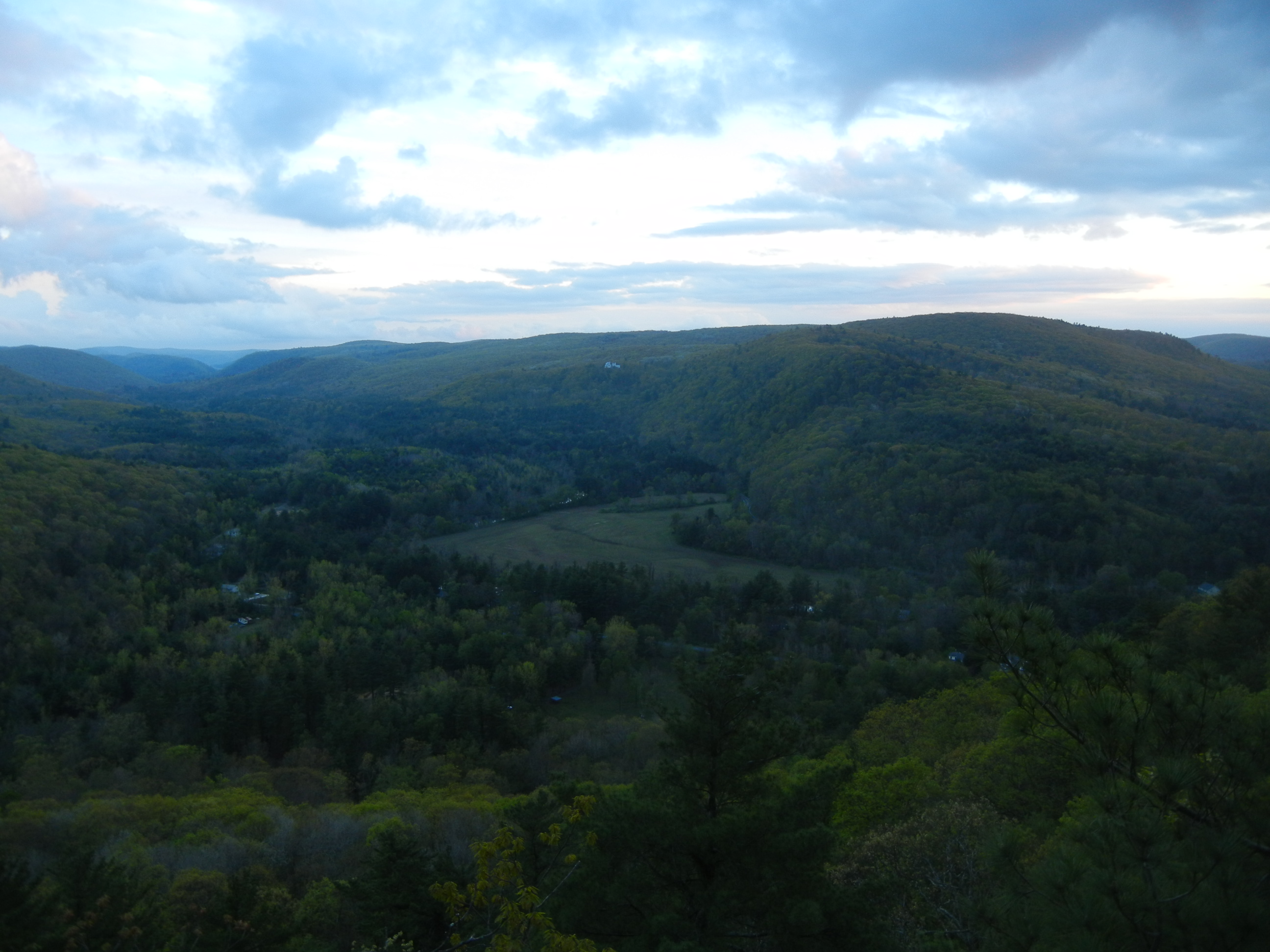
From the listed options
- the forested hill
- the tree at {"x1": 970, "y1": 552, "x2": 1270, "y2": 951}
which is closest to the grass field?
the forested hill

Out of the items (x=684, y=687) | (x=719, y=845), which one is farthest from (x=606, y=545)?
(x=719, y=845)

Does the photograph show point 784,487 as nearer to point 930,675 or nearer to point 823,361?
point 823,361

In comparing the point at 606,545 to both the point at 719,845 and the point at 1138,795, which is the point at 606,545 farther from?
the point at 1138,795

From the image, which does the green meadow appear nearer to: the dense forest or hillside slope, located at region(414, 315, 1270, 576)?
the dense forest

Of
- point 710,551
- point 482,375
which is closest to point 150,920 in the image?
point 710,551

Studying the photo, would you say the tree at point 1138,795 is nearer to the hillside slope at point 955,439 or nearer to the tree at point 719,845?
the tree at point 719,845

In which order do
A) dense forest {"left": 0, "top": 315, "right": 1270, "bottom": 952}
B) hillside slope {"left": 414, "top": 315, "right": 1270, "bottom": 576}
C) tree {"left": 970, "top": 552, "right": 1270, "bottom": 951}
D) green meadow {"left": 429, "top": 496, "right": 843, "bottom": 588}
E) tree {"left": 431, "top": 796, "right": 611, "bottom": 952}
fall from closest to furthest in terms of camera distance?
tree {"left": 970, "top": 552, "right": 1270, "bottom": 951}, dense forest {"left": 0, "top": 315, "right": 1270, "bottom": 952}, tree {"left": 431, "top": 796, "right": 611, "bottom": 952}, hillside slope {"left": 414, "top": 315, "right": 1270, "bottom": 576}, green meadow {"left": 429, "top": 496, "right": 843, "bottom": 588}
